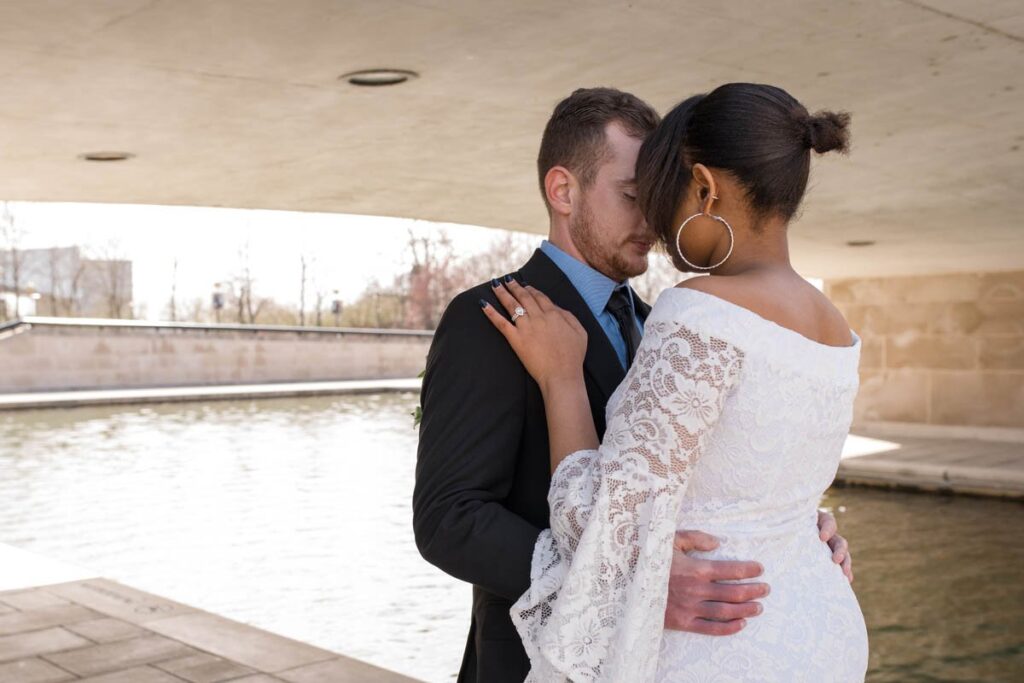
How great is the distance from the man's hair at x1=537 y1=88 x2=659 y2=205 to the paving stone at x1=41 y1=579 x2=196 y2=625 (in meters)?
4.91

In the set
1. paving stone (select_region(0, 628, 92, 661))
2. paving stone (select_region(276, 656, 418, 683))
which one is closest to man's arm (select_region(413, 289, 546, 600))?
paving stone (select_region(276, 656, 418, 683))

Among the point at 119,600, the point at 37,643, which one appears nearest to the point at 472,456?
the point at 37,643

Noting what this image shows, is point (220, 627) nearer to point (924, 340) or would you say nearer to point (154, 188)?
point (154, 188)

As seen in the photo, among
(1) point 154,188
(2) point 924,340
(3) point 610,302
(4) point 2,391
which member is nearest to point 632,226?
(3) point 610,302

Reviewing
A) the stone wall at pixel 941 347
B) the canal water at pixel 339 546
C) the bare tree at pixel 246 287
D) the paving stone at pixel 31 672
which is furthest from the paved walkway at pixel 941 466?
the bare tree at pixel 246 287

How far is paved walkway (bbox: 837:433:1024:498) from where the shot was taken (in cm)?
1199

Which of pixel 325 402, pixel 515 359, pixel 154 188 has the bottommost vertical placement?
pixel 325 402

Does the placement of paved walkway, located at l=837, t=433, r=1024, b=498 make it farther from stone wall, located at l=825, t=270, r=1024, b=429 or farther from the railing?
the railing

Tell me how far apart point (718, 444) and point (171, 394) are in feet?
84.2

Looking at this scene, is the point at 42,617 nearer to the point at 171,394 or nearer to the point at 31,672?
the point at 31,672

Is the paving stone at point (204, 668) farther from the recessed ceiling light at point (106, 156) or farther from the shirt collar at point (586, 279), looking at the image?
the shirt collar at point (586, 279)

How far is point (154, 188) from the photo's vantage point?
7930 millimetres

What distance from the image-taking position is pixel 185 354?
32.4 metres

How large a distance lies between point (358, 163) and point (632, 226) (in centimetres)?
547
